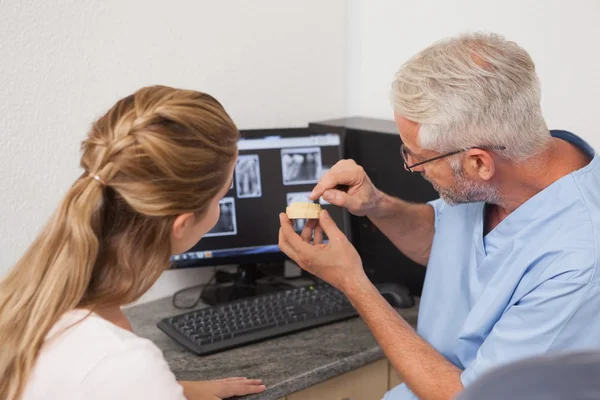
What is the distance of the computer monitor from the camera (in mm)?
1877

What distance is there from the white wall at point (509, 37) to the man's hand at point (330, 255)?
81cm

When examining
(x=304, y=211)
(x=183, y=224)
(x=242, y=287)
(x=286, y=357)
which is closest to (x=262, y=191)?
(x=242, y=287)

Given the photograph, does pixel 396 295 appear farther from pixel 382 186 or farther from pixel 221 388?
pixel 221 388

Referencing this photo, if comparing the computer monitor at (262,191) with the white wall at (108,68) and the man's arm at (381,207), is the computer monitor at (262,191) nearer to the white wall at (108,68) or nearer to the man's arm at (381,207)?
the white wall at (108,68)

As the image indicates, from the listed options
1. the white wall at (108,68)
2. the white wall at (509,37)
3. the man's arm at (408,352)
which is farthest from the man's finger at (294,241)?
the white wall at (509,37)

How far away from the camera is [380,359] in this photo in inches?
67.1

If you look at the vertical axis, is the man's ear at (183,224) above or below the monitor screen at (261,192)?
above

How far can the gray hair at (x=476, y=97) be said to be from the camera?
4.20 feet

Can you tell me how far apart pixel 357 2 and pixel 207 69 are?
643 millimetres

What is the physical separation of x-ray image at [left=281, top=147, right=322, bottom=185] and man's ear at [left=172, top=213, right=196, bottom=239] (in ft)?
2.54

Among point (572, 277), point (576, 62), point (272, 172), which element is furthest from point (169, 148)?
point (576, 62)

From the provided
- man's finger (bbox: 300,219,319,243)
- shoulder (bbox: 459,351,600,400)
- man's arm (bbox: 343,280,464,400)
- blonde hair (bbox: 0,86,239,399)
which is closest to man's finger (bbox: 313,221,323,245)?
man's finger (bbox: 300,219,319,243)

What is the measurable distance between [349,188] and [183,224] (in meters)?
0.59

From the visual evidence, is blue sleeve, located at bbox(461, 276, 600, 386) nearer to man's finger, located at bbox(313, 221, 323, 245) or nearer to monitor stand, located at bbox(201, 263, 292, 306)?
man's finger, located at bbox(313, 221, 323, 245)
